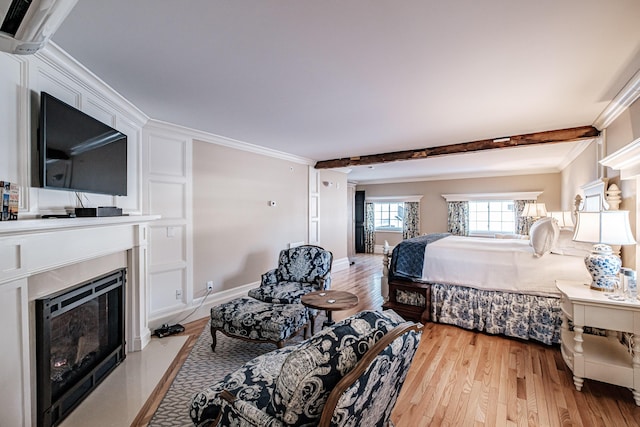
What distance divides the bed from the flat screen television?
342 cm

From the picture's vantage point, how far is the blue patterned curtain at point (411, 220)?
869 centimetres

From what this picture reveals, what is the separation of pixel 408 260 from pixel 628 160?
7.61 feet

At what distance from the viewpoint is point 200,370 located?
8.37ft

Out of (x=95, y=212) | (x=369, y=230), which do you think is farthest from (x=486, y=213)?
(x=95, y=212)

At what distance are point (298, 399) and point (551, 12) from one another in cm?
221

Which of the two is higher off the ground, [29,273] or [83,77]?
[83,77]

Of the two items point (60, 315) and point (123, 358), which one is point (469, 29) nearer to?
point (60, 315)

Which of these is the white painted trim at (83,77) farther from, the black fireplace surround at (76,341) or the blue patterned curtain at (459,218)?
the blue patterned curtain at (459,218)

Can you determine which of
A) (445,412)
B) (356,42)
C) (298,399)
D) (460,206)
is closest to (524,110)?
(356,42)

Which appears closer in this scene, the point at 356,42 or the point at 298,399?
the point at 298,399

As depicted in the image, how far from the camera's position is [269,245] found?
4.91 meters

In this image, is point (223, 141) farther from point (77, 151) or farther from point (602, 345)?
point (602, 345)

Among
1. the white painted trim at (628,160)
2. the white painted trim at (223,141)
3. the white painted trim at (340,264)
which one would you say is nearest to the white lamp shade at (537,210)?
the white painted trim at (628,160)

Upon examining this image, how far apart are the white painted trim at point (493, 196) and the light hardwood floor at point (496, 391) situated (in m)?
5.22
